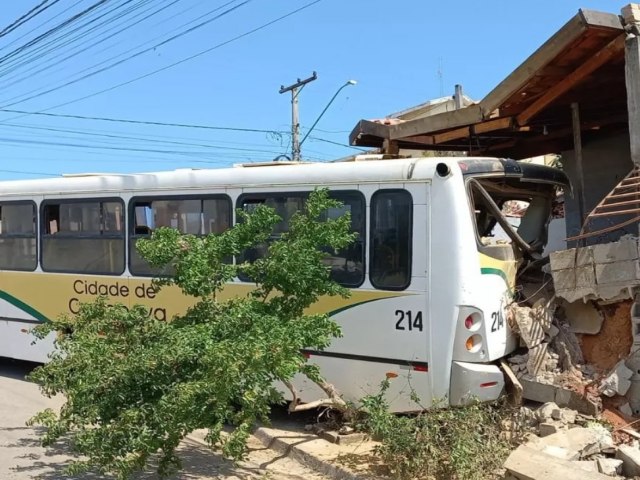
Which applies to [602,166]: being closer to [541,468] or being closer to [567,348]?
[567,348]

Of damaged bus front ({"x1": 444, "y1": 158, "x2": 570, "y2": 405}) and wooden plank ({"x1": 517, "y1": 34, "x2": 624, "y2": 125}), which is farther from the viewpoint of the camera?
wooden plank ({"x1": 517, "y1": 34, "x2": 624, "y2": 125})

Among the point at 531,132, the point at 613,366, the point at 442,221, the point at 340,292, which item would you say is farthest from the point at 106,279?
the point at 531,132

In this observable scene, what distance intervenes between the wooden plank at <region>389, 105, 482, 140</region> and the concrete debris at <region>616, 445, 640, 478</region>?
5278 mm

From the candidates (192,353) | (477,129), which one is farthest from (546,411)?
(477,129)

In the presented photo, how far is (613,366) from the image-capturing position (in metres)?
6.00

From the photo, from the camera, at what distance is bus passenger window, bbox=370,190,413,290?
6.21 meters

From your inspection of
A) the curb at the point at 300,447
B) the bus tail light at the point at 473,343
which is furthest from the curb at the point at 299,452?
the bus tail light at the point at 473,343

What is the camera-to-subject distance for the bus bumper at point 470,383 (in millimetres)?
5852

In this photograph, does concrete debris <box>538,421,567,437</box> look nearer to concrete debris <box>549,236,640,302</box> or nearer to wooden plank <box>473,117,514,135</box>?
concrete debris <box>549,236,640,302</box>

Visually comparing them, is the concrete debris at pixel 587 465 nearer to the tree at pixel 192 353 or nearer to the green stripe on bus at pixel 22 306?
the tree at pixel 192 353

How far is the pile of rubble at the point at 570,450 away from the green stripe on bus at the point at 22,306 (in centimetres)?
641

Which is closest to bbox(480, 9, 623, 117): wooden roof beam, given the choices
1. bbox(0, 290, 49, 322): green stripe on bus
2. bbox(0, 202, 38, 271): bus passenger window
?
bbox(0, 202, 38, 271): bus passenger window

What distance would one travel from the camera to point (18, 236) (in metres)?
9.33

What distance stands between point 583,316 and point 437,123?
4.53 metres
